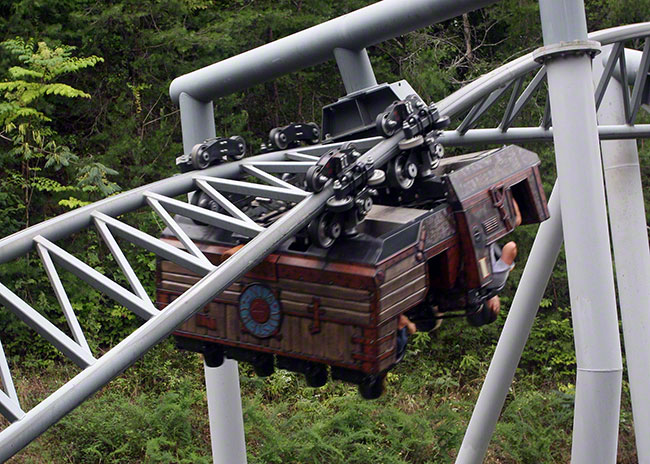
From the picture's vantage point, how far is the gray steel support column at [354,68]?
15.4 feet

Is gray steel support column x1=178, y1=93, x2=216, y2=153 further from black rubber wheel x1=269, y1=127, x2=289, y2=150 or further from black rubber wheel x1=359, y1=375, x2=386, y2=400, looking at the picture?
black rubber wheel x1=359, y1=375, x2=386, y2=400

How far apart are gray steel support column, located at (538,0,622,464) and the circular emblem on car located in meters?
1.55

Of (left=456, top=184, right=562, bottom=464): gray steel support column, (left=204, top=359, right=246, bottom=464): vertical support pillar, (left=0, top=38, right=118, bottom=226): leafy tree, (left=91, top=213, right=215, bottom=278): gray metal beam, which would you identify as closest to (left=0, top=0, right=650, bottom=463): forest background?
(left=0, top=38, right=118, bottom=226): leafy tree

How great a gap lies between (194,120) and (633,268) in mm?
4663

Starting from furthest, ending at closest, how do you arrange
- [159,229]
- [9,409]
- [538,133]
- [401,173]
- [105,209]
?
[159,229], [538,133], [401,173], [105,209], [9,409]

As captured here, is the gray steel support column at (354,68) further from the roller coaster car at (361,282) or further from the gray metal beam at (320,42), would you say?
the roller coaster car at (361,282)

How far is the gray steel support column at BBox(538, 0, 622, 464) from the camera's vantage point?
14.4ft

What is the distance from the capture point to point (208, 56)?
1390 centimetres

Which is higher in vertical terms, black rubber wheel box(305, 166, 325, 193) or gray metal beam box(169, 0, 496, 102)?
gray metal beam box(169, 0, 496, 102)

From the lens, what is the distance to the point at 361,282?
12.3ft

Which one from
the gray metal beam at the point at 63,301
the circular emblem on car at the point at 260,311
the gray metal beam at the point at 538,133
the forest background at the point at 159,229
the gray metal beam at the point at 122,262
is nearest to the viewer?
the gray metal beam at the point at 63,301

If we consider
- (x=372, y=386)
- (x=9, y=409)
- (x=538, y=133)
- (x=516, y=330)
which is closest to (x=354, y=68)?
(x=372, y=386)

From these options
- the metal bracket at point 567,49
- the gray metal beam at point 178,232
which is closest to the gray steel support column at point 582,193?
the metal bracket at point 567,49

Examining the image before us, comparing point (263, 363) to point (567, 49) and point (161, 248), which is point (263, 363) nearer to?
point (161, 248)
